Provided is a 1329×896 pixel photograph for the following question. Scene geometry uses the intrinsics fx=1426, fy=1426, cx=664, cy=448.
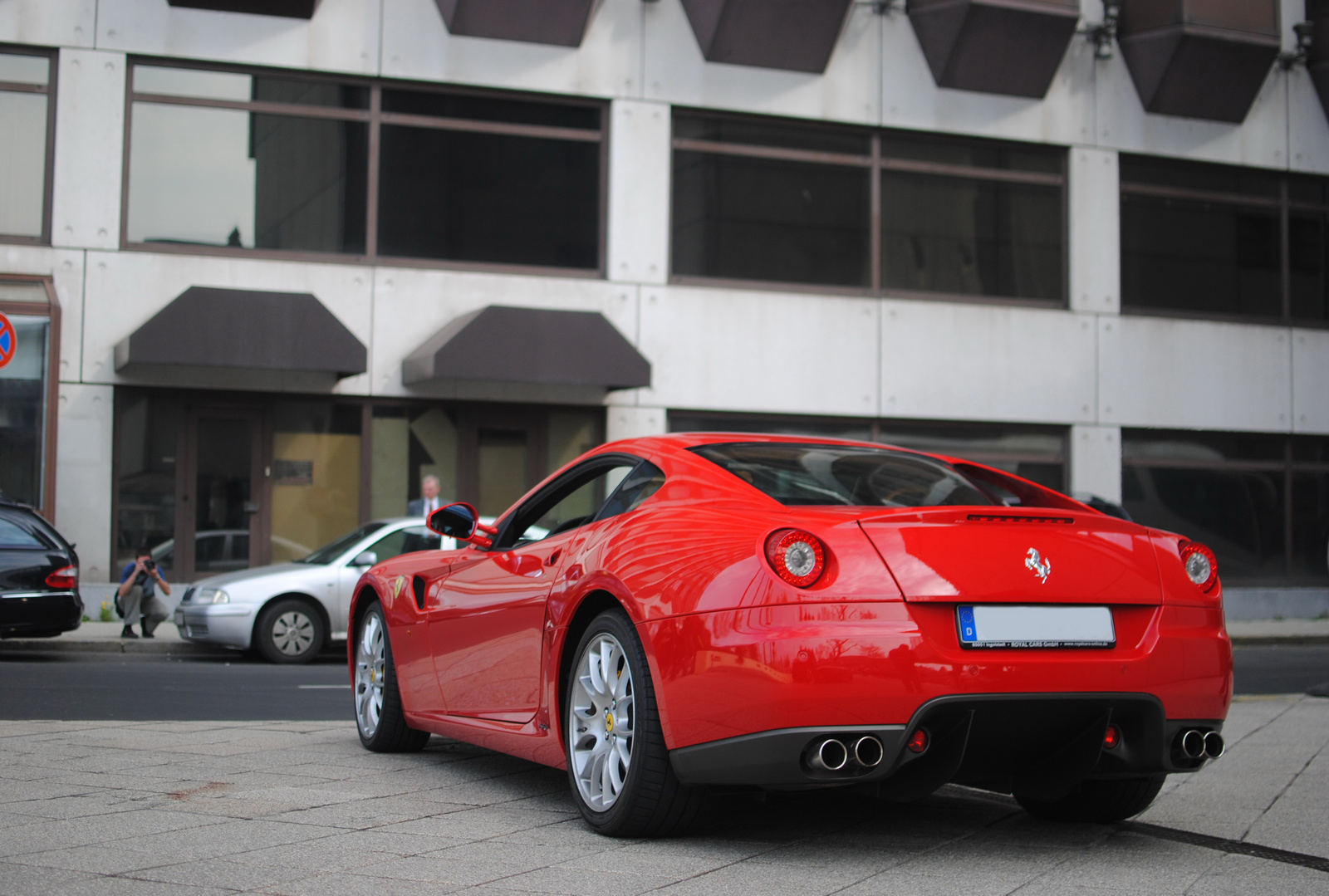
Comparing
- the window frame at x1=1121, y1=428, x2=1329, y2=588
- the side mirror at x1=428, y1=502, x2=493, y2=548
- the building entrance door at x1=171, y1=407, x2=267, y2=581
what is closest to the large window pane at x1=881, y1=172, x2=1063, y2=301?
the window frame at x1=1121, y1=428, x2=1329, y2=588

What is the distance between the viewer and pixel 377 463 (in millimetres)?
18297

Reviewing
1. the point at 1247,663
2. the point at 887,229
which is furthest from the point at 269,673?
the point at 887,229

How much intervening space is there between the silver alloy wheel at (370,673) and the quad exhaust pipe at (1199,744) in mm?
3708

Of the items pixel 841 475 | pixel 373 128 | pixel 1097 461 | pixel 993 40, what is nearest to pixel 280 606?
pixel 373 128

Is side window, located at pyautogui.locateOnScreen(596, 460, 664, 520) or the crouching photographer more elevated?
side window, located at pyautogui.locateOnScreen(596, 460, 664, 520)

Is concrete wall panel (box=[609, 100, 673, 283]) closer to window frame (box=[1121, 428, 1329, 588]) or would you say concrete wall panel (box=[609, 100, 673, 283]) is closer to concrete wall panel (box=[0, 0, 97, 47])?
concrete wall panel (box=[0, 0, 97, 47])

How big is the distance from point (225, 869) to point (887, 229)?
1764 centimetres

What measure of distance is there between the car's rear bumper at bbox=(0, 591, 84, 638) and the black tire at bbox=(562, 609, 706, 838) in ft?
31.2

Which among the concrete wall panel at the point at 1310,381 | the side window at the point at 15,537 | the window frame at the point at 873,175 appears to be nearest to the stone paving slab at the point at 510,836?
the side window at the point at 15,537

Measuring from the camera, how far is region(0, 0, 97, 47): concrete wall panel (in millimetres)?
17203

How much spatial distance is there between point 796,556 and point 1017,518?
0.74 meters

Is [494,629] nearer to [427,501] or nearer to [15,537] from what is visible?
[15,537]

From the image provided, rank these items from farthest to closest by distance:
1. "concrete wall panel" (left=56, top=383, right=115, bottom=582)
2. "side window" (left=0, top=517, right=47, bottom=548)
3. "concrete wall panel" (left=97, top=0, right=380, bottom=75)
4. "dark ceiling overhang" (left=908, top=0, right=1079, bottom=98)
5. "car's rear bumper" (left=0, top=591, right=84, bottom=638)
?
1. "dark ceiling overhang" (left=908, top=0, right=1079, bottom=98)
2. "concrete wall panel" (left=97, top=0, right=380, bottom=75)
3. "concrete wall panel" (left=56, top=383, right=115, bottom=582)
4. "side window" (left=0, top=517, right=47, bottom=548)
5. "car's rear bumper" (left=0, top=591, right=84, bottom=638)

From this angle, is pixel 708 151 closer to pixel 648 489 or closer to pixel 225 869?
pixel 648 489
